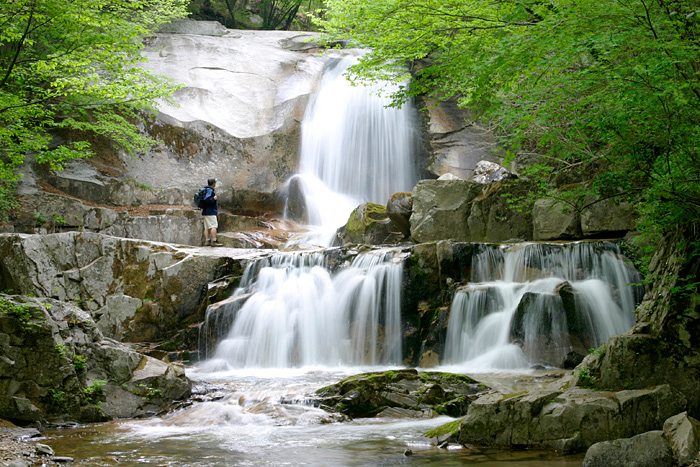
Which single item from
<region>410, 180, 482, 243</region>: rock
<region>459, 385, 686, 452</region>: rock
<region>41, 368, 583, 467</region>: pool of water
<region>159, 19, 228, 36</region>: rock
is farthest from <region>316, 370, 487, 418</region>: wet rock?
<region>159, 19, 228, 36</region>: rock

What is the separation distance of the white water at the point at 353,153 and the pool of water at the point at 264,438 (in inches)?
459

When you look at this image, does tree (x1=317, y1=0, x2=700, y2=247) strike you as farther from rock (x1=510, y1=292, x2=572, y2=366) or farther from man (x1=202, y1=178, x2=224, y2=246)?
man (x1=202, y1=178, x2=224, y2=246)

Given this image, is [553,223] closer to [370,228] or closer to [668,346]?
[370,228]

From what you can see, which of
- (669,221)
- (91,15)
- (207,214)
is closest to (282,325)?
(207,214)

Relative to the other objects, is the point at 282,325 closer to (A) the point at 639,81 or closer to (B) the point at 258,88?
(A) the point at 639,81

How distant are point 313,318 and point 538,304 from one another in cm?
451

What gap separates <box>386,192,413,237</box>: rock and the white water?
4502mm

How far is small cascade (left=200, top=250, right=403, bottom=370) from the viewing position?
1055cm

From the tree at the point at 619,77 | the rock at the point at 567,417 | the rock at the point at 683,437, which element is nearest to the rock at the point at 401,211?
the tree at the point at 619,77

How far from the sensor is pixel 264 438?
5.88m

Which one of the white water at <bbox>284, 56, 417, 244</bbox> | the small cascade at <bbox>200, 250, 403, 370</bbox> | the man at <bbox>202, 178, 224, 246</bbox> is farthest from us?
the white water at <bbox>284, 56, 417, 244</bbox>

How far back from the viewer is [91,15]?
297 inches

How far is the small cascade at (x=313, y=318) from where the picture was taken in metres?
10.6

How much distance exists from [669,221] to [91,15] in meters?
7.80
